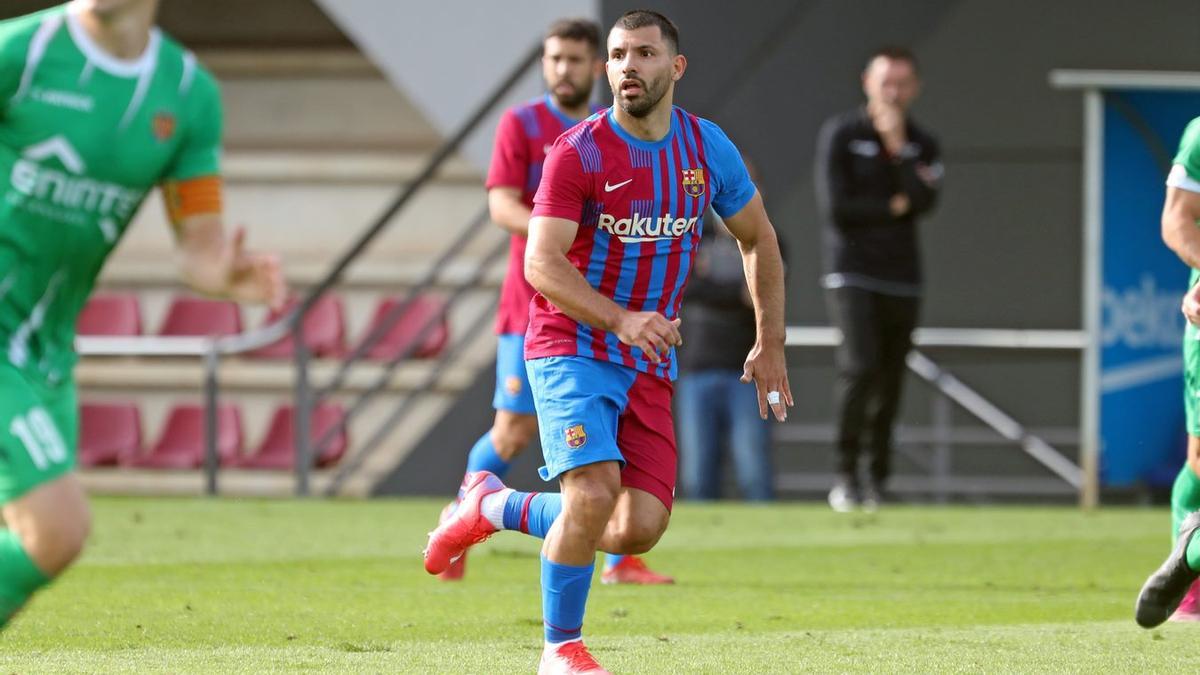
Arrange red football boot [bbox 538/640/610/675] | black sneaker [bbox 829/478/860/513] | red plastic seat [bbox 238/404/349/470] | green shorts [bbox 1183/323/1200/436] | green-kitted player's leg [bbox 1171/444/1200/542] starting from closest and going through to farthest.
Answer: red football boot [bbox 538/640/610/675], green shorts [bbox 1183/323/1200/436], green-kitted player's leg [bbox 1171/444/1200/542], black sneaker [bbox 829/478/860/513], red plastic seat [bbox 238/404/349/470]

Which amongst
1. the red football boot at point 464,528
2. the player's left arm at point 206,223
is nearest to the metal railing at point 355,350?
the red football boot at point 464,528

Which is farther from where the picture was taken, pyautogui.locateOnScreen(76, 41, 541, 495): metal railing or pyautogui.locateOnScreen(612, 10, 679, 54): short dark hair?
pyautogui.locateOnScreen(76, 41, 541, 495): metal railing

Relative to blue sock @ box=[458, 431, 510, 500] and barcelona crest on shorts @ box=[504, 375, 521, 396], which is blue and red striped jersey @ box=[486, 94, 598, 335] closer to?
barcelona crest on shorts @ box=[504, 375, 521, 396]

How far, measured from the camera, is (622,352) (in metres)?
5.87

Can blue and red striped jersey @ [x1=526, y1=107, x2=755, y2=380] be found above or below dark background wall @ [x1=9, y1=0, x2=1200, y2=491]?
above

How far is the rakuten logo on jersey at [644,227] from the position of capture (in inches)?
232

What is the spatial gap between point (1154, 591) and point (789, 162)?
29.6 ft

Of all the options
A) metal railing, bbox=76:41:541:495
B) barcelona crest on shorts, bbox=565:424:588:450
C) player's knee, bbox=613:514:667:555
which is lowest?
metal railing, bbox=76:41:541:495

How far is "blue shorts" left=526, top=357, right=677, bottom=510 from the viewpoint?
573 centimetres

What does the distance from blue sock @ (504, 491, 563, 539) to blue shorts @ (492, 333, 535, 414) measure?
186 cm

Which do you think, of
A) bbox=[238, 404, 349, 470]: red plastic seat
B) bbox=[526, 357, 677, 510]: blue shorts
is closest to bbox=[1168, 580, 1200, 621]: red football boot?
bbox=[526, 357, 677, 510]: blue shorts

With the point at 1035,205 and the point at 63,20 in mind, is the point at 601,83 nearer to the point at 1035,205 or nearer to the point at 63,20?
the point at 1035,205

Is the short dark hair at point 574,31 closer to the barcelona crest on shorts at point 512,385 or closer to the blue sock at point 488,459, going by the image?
the barcelona crest on shorts at point 512,385

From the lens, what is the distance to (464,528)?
22.2 feet
